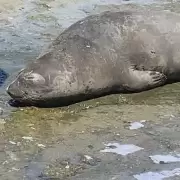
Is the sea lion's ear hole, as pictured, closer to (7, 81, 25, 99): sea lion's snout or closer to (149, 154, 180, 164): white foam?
(7, 81, 25, 99): sea lion's snout

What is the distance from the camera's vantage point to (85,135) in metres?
4.42

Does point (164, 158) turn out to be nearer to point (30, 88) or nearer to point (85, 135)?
point (85, 135)

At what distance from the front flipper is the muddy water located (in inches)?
2.4

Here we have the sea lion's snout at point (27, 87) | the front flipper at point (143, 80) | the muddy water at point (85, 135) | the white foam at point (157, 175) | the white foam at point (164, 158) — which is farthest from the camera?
the front flipper at point (143, 80)

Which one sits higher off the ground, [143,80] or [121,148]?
[143,80]

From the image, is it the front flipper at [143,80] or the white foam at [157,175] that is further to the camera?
the front flipper at [143,80]

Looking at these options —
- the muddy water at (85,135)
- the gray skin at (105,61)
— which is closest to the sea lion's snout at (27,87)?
the gray skin at (105,61)

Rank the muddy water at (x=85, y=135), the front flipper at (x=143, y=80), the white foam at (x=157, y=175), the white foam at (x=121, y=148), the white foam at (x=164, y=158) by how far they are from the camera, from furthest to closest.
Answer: the front flipper at (x=143, y=80) → the white foam at (x=121, y=148) → the white foam at (x=164, y=158) → the muddy water at (x=85, y=135) → the white foam at (x=157, y=175)

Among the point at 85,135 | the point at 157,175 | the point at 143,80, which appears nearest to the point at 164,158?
the point at 157,175

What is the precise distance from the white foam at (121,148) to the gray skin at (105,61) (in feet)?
2.68

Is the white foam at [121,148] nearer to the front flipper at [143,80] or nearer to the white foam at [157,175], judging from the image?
the white foam at [157,175]

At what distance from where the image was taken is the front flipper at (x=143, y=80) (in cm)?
530

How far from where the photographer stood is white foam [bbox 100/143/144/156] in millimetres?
4168

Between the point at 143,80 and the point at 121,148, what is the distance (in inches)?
48.6
